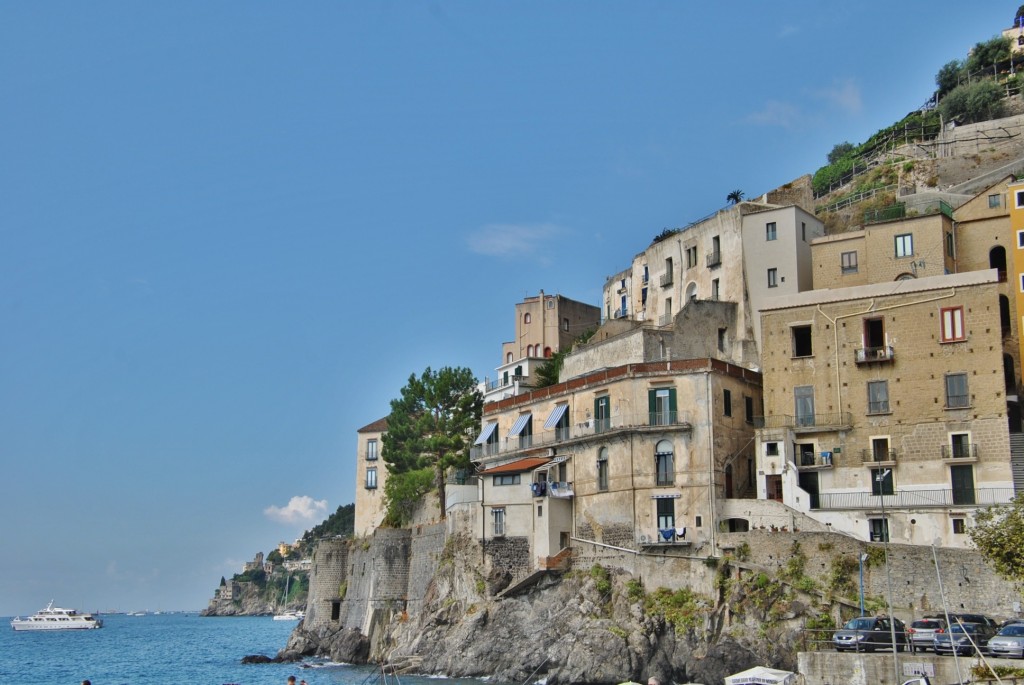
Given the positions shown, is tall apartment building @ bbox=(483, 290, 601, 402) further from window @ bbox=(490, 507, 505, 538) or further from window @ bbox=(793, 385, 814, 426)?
window @ bbox=(793, 385, 814, 426)

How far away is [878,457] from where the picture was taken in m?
55.8

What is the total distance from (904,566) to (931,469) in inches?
300

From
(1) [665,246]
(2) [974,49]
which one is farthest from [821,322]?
(2) [974,49]

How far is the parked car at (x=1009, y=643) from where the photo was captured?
33.9 metres

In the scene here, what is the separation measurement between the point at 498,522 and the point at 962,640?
1306 inches

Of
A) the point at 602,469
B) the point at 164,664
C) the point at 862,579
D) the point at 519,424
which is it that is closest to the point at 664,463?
the point at 602,469

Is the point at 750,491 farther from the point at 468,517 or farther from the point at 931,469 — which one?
the point at 468,517

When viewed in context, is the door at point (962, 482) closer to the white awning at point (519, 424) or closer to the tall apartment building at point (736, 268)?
the tall apartment building at point (736, 268)

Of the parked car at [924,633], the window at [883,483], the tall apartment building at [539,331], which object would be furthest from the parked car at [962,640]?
the tall apartment building at [539,331]

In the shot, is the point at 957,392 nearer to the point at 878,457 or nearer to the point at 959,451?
the point at 959,451

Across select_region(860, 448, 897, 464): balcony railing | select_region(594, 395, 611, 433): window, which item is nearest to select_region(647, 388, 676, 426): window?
select_region(594, 395, 611, 433): window

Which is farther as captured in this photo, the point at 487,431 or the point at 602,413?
the point at 487,431

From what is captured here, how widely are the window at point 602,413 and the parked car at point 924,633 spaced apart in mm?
24076

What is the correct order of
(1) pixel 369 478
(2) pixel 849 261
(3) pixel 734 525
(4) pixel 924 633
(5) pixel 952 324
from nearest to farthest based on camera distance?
1. (4) pixel 924 633
2. (5) pixel 952 324
3. (3) pixel 734 525
4. (2) pixel 849 261
5. (1) pixel 369 478
